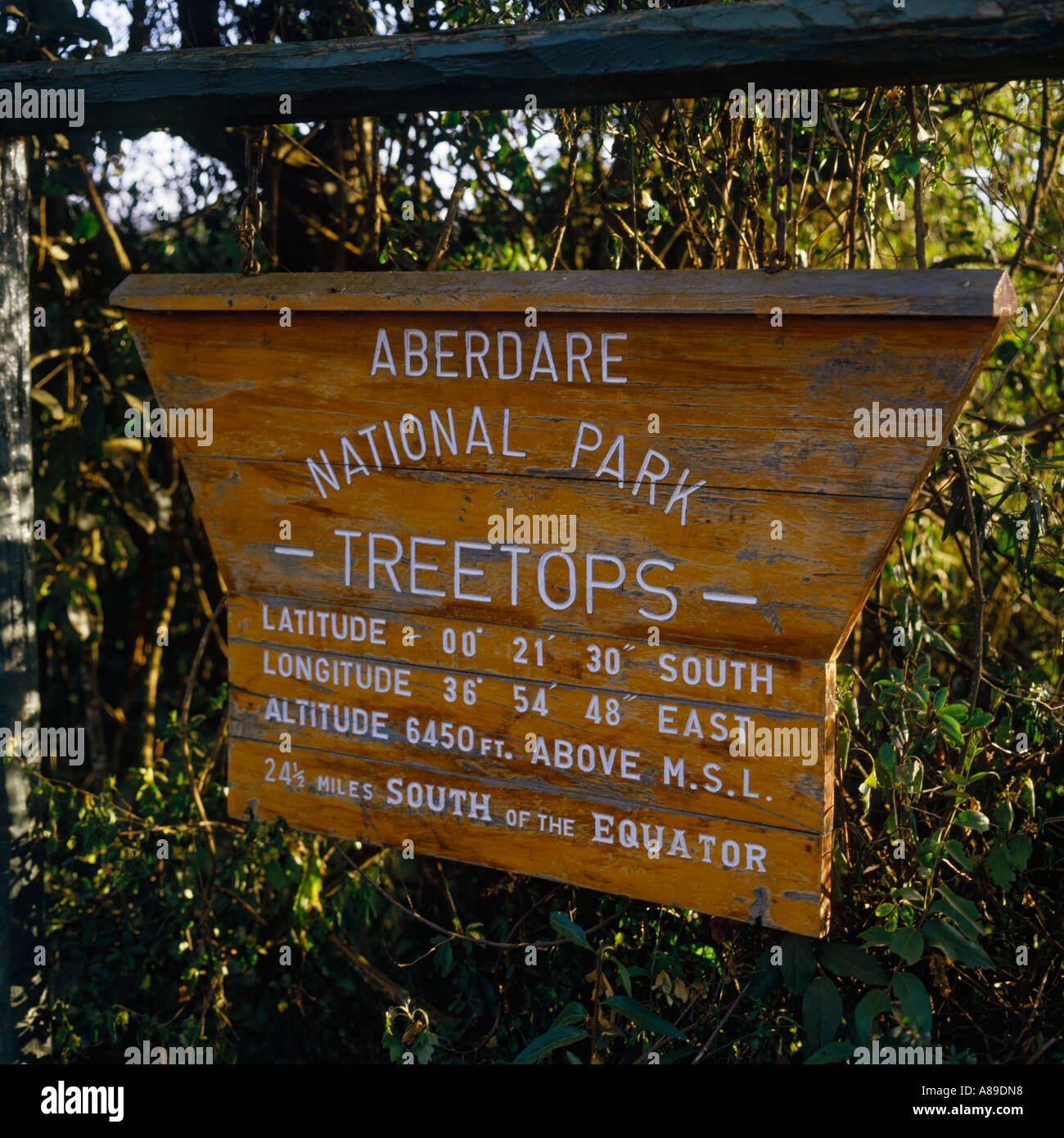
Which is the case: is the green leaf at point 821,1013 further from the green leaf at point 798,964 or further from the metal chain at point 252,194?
the metal chain at point 252,194

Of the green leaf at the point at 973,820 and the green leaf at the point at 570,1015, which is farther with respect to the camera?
the green leaf at the point at 570,1015

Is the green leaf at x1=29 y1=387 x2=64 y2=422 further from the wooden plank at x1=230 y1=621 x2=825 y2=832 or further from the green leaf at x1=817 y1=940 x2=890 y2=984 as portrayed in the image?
the green leaf at x1=817 y1=940 x2=890 y2=984

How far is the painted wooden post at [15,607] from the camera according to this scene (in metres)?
2.26

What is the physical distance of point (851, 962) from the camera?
6.21 ft

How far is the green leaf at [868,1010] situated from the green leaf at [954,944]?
0.14m

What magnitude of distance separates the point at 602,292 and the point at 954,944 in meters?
1.32

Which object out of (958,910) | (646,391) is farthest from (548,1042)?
(646,391)

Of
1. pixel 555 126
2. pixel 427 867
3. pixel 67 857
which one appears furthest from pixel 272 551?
pixel 67 857

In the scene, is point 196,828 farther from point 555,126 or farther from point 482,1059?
point 555,126

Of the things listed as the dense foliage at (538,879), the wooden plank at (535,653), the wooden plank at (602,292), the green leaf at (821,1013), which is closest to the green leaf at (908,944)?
the dense foliage at (538,879)

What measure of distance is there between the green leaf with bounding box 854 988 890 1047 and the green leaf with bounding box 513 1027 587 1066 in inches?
20.6

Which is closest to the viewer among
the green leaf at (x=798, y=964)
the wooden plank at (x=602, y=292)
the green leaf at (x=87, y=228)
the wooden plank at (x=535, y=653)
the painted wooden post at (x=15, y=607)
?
the wooden plank at (x=602, y=292)

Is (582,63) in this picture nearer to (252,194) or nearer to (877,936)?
(252,194)

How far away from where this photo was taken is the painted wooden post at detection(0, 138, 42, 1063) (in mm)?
2262
